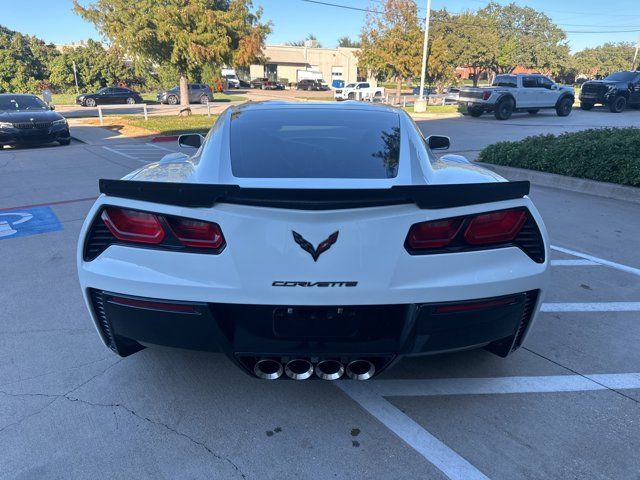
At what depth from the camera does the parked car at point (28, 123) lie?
1273 cm

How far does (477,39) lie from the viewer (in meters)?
51.5

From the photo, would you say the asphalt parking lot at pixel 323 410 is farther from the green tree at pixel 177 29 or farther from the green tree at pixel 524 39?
the green tree at pixel 524 39

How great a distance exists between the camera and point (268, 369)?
2.30m

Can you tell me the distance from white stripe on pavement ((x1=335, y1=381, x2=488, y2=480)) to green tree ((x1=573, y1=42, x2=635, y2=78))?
267 ft

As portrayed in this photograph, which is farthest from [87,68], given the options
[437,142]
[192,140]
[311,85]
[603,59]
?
[603,59]

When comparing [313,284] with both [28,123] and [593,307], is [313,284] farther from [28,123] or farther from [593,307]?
[28,123]

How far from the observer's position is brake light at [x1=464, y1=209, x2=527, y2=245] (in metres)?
2.21

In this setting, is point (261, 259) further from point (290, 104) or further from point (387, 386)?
point (290, 104)

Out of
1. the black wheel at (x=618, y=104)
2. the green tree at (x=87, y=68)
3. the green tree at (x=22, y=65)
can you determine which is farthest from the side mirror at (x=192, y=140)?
the green tree at (x=22, y=65)

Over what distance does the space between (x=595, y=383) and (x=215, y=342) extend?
2222 millimetres

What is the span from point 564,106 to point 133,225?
24.7 metres

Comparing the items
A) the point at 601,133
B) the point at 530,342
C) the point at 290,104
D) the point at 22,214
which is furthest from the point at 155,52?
the point at 530,342

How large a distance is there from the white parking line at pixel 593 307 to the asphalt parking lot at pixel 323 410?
0.05 ft

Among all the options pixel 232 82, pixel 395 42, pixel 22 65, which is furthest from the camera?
pixel 232 82
